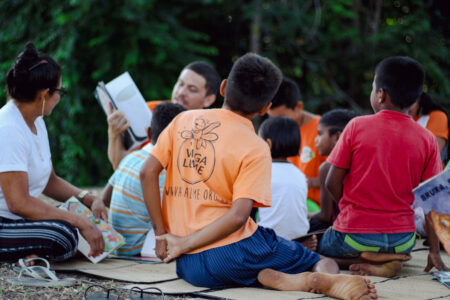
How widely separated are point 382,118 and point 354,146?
0.66 ft

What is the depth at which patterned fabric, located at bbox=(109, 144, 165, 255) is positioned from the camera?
10.2 ft

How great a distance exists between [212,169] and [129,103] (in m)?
1.57

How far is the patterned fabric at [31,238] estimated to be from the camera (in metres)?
2.68

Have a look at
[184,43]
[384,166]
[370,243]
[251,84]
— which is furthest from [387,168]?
[184,43]

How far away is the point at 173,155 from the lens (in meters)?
2.43

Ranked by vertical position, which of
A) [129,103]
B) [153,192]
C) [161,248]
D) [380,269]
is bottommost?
[380,269]

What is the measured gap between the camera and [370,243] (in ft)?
9.35

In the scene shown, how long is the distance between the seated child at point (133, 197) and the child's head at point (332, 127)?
1021 mm

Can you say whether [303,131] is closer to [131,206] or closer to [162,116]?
[162,116]

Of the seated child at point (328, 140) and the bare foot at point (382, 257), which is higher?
the seated child at point (328, 140)

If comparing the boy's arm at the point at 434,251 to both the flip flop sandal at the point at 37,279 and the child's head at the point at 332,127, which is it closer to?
the child's head at the point at 332,127

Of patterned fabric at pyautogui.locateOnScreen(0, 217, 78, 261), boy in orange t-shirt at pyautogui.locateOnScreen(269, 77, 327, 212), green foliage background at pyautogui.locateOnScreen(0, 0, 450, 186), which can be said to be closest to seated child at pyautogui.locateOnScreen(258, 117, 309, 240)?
boy in orange t-shirt at pyautogui.locateOnScreen(269, 77, 327, 212)

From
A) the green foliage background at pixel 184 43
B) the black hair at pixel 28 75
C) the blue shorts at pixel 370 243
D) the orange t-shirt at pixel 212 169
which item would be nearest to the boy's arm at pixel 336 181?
the blue shorts at pixel 370 243

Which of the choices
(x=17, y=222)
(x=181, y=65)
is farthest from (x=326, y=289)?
(x=181, y=65)
